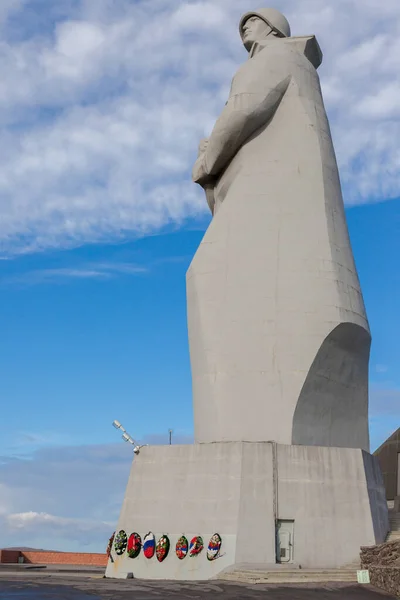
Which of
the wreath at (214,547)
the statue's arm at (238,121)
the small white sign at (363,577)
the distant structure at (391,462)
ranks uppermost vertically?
the statue's arm at (238,121)

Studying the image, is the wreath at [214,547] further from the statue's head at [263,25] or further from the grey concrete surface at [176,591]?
the statue's head at [263,25]

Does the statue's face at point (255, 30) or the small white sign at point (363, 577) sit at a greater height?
the statue's face at point (255, 30)

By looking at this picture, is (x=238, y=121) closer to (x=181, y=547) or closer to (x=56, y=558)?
(x=181, y=547)

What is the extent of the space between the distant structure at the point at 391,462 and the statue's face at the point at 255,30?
1441 cm

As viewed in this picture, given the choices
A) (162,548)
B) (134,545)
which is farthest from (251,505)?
(134,545)

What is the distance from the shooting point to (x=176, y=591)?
1074 cm

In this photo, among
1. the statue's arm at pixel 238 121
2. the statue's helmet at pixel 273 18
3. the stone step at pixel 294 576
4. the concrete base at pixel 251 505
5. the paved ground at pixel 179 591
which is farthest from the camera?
the statue's helmet at pixel 273 18

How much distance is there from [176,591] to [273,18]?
13495mm

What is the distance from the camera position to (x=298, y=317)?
50.0 feet

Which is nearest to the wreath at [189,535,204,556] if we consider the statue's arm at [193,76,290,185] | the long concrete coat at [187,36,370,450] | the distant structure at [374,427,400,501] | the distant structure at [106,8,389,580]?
the distant structure at [106,8,389,580]

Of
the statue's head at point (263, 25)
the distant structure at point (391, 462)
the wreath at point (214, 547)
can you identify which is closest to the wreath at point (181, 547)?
the wreath at point (214, 547)

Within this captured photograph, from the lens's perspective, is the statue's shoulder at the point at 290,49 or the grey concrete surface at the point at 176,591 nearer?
the grey concrete surface at the point at 176,591

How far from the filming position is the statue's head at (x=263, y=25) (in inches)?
719

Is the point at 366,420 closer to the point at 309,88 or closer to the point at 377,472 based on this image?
the point at 377,472
